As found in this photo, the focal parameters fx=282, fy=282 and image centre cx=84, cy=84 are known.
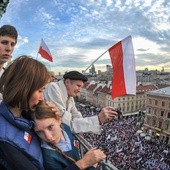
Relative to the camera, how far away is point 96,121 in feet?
11.1

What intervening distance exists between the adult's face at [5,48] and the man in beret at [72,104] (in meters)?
0.74

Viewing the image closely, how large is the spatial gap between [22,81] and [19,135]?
0.39 m

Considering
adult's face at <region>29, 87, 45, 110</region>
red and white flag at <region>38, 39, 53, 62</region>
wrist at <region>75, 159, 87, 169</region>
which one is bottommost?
wrist at <region>75, 159, 87, 169</region>

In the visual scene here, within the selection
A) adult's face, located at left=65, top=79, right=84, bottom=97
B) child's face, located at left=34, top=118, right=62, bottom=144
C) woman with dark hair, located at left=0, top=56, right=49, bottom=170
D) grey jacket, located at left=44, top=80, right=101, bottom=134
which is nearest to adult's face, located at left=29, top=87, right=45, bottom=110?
woman with dark hair, located at left=0, top=56, right=49, bottom=170

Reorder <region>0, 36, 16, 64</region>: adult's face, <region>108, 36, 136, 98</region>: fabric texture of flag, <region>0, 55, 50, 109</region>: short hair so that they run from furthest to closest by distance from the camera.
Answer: <region>108, 36, 136, 98</region>: fabric texture of flag < <region>0, 36, 16, 64</region>: adult's face < <region>0, 55, 50, 109</region>: short hair

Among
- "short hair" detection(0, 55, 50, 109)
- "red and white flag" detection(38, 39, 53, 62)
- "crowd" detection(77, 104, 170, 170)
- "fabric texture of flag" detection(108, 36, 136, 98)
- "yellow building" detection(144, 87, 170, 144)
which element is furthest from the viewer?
"yellow building" detection(144, 87, 170, 144)

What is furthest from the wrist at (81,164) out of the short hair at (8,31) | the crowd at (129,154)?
the crowd at (129,154)

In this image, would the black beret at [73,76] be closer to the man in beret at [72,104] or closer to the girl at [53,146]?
the man in beret at [72,104]

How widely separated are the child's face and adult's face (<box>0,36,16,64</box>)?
1859 millimetres

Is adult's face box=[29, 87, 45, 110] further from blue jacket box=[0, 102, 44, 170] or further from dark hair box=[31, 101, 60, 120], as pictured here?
blue jacket box=[0, 102, 44, 170]

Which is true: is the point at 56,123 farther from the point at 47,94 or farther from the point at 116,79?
the point at 116,79

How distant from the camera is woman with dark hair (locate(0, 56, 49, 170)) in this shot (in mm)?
1780

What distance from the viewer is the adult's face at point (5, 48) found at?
12.4 feet

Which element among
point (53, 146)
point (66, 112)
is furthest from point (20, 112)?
point (66, 112)
